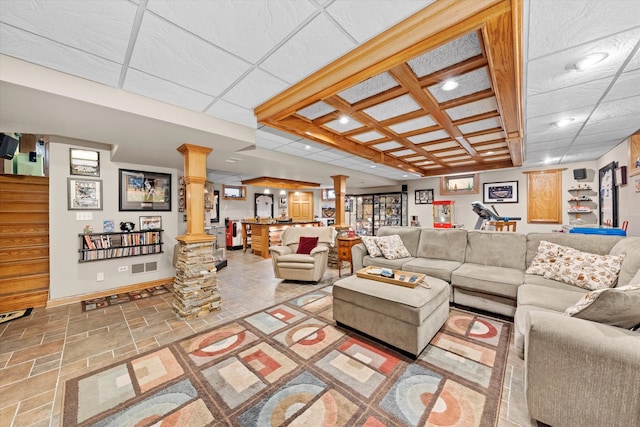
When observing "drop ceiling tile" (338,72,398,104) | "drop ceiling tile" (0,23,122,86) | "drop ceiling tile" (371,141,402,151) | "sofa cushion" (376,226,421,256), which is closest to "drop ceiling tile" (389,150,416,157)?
"drop ceiling tile" (371,141,402,151)

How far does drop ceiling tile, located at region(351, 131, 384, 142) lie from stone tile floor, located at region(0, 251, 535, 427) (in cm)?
248

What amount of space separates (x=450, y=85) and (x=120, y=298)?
16.4ft

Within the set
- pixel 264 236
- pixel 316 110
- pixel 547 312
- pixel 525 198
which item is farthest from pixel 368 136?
pixel 525 198

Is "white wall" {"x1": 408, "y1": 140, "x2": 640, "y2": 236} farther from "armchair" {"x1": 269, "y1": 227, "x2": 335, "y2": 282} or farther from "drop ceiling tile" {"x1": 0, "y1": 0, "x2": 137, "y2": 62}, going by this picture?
"drop ceiling tile" {"x1": 0, "y1": 0, "x2": 137, "y2": 62}

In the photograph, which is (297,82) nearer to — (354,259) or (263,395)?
(263,395)

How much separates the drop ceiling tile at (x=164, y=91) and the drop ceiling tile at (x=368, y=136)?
1991mm

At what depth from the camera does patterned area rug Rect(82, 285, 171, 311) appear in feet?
11.0

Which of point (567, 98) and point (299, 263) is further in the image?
point (299, 263)

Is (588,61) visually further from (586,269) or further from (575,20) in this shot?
(586,269)

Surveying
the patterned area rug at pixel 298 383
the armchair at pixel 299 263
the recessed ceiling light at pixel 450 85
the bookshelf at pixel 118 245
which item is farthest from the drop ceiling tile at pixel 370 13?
the bookshelf at pixel 118 245

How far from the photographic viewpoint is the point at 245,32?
4.68ft

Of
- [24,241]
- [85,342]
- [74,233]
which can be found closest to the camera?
[85,342]

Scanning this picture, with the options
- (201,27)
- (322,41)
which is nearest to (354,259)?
(322,41)

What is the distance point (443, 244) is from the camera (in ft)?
12.3
